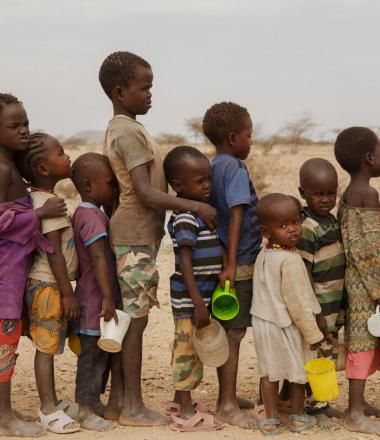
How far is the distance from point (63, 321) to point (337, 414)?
171cm

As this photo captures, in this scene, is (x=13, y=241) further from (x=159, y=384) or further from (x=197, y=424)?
(x=159, y=384)

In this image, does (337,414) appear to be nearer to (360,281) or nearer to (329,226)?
(360,281)

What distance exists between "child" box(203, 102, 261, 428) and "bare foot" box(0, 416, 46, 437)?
1053 mm

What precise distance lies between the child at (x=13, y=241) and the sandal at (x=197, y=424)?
0.77m

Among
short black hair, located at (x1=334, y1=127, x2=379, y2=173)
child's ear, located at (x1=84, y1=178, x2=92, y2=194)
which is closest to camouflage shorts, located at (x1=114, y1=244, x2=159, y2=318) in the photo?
child's ear, located at (x1=84, y1=178, x2=92, y2=194)

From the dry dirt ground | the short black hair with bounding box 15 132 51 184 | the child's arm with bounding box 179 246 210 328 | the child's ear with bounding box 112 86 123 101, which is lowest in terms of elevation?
the dry dirt ground

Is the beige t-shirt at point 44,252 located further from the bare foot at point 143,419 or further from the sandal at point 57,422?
the bare foot at point 143,419

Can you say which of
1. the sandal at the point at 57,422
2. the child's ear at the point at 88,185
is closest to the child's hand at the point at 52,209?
the child's ear at the point at 88,185

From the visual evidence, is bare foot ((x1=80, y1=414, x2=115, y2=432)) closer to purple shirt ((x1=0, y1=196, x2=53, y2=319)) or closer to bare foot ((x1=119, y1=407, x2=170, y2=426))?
bare foot ((x1=119, y1=407, x2=170, y2=426))

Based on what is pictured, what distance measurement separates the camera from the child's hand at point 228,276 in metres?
4.60

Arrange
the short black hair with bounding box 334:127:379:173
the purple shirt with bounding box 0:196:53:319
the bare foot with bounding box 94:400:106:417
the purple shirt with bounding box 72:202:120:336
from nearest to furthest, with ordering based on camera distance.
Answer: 1. the purple shirt with bounding box 0:196:53:319
2. the purple shirt with bounding box 72:202:120:336
3. the short black hair with bounding box 334:127:379:173
4. the bare foot with bounding box 94:400:106:417

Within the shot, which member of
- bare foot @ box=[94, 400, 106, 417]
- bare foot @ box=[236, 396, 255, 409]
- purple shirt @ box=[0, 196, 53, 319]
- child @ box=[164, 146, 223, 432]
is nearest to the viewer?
purple shirt @ box=[0, 196, 53, 319]

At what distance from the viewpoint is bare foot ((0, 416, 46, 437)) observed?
4492 mm

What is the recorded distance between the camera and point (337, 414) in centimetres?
484
